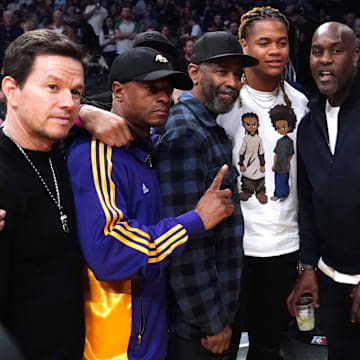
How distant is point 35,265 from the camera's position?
4.51 ft

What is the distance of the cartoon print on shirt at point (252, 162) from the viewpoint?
7.30ft

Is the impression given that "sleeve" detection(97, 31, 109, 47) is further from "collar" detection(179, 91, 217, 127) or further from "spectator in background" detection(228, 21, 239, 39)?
"collar" detection(179, 91, 217, 127)

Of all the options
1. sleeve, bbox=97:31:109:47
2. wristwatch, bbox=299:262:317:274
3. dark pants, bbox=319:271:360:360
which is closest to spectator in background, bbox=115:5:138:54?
sleeve, bbox=97:31:109:47

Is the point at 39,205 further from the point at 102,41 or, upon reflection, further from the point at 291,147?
the point at 102,41

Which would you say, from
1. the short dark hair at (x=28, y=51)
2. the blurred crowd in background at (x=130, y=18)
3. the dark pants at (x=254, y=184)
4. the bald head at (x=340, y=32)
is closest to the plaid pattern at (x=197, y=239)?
the dark pants at (x=254, y=184)

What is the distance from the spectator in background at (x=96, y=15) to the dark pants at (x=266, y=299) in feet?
26.0

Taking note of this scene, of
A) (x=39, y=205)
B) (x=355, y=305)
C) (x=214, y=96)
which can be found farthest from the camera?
(x=355, y=305)

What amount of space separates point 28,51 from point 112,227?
0.53 m

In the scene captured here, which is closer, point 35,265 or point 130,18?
point 35,265

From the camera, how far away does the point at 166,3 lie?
11094 mm

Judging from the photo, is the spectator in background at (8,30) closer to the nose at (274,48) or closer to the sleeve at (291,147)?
the nose at (274,48)

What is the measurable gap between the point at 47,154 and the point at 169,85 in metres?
0.47

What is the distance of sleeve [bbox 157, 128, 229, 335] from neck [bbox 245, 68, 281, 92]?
2.26 feet

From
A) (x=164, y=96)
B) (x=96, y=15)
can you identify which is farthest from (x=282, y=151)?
(x=96, y=15)
